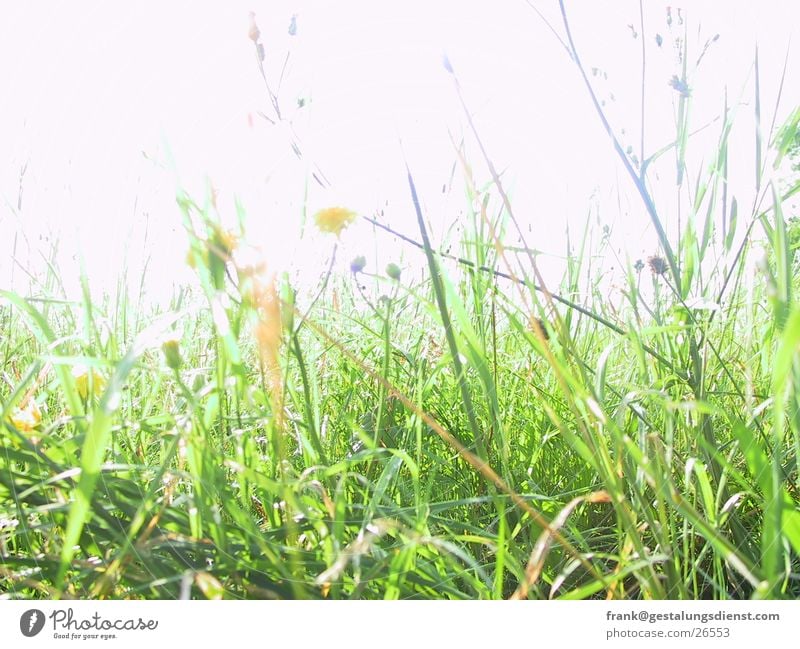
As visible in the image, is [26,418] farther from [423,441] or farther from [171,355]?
[423,441]

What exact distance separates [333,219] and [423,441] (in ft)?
0.98

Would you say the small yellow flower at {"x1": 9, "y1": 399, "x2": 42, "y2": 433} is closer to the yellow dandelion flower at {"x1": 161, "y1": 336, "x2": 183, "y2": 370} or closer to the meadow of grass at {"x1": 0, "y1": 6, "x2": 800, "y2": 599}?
the meadow of grass at {"x1": 0, "y1": 6, "x2": 800, "y2": 599}

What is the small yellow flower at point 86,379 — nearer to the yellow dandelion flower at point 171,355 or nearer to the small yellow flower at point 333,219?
the yellow dandelion flower at point 171,355

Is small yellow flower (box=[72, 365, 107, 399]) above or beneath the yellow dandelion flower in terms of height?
beneath

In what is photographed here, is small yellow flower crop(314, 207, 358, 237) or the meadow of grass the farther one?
small yellow flower crop(314, 207, 358, 237)

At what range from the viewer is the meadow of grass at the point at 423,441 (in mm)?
480

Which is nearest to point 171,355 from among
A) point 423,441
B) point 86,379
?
point 86,379

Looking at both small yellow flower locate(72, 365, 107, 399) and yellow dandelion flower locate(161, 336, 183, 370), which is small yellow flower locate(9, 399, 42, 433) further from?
yellow dandelion flower locate(161, 336, 183, 370)

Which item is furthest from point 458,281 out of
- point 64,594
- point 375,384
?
point 64,594

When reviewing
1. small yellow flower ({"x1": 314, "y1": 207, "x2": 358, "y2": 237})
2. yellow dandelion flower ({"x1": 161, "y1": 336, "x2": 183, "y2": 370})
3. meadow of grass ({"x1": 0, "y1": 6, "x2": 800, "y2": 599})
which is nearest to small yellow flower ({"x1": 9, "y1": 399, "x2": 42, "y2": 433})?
meadow of grass ({"x1": 0, "y1": 6, "x2": 800, "y2": 599})

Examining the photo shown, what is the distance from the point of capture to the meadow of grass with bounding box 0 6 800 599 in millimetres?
480

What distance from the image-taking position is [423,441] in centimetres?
79

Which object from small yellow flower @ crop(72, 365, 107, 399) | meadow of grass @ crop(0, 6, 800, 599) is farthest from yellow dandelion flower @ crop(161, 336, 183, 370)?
small yellow flower @ crop(72, 365, 107, 399)
